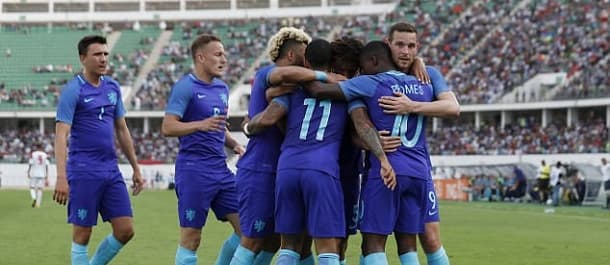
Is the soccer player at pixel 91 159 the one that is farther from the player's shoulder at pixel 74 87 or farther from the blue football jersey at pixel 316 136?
the blue football jersey at pixel 316 136

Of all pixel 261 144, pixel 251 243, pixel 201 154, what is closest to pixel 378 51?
pixel 261 144

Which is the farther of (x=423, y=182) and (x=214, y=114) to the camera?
(x=214, y=114)

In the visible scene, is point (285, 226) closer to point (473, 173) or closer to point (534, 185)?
point (534, 185)

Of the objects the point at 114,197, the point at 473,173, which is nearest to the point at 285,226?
the point at 114,197

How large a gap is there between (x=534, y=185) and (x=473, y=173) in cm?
526

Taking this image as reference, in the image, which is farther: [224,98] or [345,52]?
[224,98]

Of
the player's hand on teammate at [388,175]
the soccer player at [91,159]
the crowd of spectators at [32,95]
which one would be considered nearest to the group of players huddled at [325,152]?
the player's hand on teammate at [388,175]

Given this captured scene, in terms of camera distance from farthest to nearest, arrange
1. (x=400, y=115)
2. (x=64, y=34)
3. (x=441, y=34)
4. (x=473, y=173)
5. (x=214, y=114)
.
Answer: (x=64, y=34), (x=441, y=34), (x=473, y=173), (x=214, y=114), (x=400, y=115)

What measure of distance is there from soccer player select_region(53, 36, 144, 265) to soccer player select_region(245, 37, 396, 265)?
2.57 meters

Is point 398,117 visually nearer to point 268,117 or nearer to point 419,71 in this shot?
point 419,71

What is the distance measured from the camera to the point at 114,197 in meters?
11.6

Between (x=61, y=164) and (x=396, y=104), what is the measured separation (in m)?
3.58

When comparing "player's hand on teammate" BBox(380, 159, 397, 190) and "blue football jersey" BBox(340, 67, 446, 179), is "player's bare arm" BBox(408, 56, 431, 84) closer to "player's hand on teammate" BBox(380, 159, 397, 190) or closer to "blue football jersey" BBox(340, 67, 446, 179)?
"blue football jersey" BBox(340, 67, 446, 179)

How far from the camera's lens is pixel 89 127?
1150 cm
